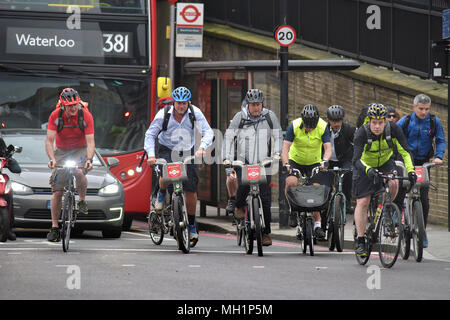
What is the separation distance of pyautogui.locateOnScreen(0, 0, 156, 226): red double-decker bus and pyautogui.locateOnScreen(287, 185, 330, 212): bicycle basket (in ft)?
17.3

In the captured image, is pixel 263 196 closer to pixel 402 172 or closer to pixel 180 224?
pixel 180 224

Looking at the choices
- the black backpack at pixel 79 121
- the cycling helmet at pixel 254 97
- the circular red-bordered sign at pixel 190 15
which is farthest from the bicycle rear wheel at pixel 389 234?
the circular red-bordered sign at pixel 190 15

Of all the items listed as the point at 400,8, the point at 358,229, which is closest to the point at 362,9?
the point at 400,8

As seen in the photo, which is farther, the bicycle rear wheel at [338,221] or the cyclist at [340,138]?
the cyclist at [340,138]

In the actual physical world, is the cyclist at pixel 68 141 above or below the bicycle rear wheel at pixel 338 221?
above

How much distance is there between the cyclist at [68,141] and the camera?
12312 mm

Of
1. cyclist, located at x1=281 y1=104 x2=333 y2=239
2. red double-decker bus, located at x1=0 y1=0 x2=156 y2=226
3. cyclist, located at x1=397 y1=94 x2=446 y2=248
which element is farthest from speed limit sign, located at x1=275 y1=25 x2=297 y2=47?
cyclist, located at x1=281 y1=104 x2=333 y2=239

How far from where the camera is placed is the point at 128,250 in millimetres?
12664

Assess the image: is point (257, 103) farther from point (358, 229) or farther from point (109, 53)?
point (109, 53)

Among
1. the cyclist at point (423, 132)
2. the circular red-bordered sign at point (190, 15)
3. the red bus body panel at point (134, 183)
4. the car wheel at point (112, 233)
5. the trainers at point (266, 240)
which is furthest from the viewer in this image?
the circular red-bordered sign at point (190, 15)

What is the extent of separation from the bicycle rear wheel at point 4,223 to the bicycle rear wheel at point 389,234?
449cm

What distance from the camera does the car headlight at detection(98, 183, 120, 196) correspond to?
14.7 metres

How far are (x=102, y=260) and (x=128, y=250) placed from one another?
147 cm

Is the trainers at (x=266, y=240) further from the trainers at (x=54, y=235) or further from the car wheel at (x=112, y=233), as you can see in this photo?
→ the car wheel at (x=112, y=233)
